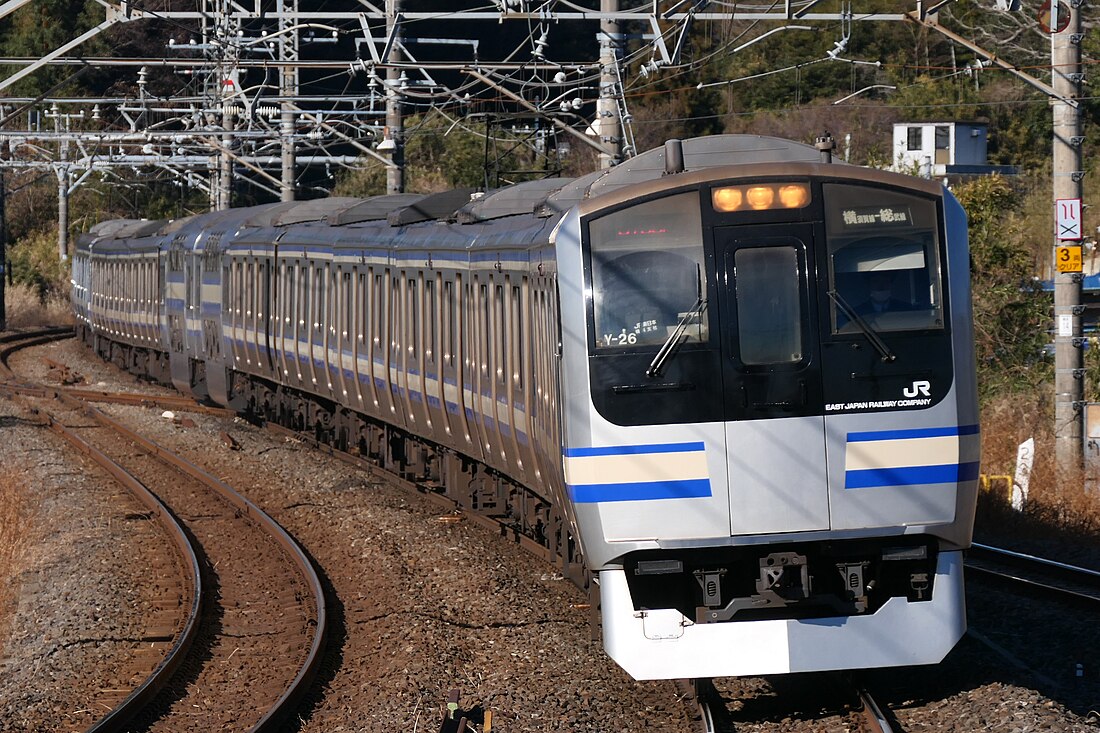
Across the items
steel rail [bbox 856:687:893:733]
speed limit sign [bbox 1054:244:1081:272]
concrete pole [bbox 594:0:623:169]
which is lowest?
steel rail [bbox 856:687:893:733]

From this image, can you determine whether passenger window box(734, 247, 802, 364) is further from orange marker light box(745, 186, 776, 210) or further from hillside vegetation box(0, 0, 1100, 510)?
hillside vegetation box(0, 0, 1100, 510)

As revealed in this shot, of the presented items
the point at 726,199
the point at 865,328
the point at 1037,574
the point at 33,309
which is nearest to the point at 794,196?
the point at 726,199

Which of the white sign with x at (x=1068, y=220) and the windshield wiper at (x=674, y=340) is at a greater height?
the white sign with x at (x=1068, y=220)

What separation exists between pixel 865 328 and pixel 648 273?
1022 millimetres

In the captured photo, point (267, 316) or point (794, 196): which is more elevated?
point (794, 196)

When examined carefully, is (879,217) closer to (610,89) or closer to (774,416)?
(774,416)

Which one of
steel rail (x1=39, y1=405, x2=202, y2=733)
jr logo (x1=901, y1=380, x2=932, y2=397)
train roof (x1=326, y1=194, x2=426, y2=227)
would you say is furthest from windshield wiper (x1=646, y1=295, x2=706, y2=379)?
train roof (x1=326, y1=194, x2=426, y2=227)

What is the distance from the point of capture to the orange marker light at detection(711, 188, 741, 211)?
7562 mm

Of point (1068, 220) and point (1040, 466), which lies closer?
point (1068, 220)

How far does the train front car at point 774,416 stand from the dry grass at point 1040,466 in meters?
6.22

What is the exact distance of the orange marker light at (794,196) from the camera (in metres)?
7.55

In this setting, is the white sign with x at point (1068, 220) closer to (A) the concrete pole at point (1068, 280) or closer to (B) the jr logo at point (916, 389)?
(A) the concrete pole at point (1068, 280)

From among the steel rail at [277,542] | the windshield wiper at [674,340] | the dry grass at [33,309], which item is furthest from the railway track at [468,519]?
the dry grass at [33,309]

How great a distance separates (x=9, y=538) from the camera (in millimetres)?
15133
